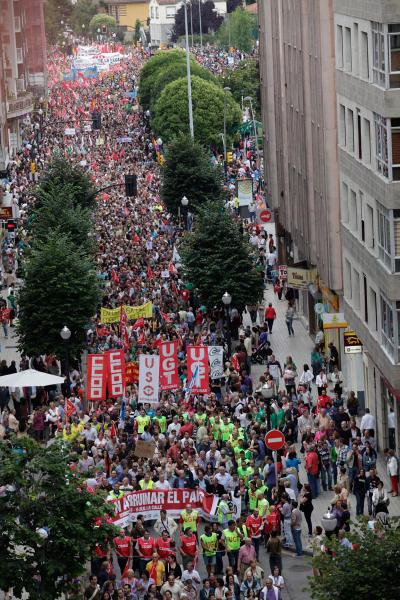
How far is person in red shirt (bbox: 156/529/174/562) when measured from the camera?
32500 mm

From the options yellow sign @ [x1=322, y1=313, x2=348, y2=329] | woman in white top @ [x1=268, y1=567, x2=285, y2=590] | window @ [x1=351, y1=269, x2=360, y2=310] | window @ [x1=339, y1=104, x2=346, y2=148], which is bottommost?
yellow sign @ [x1=322, y1=313, x2=348, y2=329]

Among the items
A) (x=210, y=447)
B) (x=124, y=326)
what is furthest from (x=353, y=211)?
(x=210, y=447)

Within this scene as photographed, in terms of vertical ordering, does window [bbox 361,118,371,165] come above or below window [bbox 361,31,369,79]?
below

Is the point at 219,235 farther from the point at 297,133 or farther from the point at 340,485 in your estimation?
the point at 340,485

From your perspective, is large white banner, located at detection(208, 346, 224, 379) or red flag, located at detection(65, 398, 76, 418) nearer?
red flag, located at detection(65, 398, 76, 418)

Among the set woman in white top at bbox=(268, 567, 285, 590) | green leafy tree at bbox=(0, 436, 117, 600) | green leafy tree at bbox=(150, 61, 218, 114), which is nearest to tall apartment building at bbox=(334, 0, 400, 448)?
woman in white top at bbox=(268, 567, 285, 590)

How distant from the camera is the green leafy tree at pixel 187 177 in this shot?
91125 millimetres

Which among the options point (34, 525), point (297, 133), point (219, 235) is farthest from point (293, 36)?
point (34, 525)

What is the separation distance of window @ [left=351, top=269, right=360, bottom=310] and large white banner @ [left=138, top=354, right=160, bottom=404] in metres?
5.94

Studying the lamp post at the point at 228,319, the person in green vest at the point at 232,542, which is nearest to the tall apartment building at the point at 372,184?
the lamp post at the point at 228,319

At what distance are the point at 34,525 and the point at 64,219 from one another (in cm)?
4045

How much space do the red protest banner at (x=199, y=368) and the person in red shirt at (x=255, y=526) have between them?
38.4 ft

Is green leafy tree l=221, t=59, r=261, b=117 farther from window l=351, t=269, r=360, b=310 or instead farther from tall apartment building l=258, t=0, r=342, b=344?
window l=351, t=269, r=360, b=310

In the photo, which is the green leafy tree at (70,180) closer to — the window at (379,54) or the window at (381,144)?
the window at (381,144)
